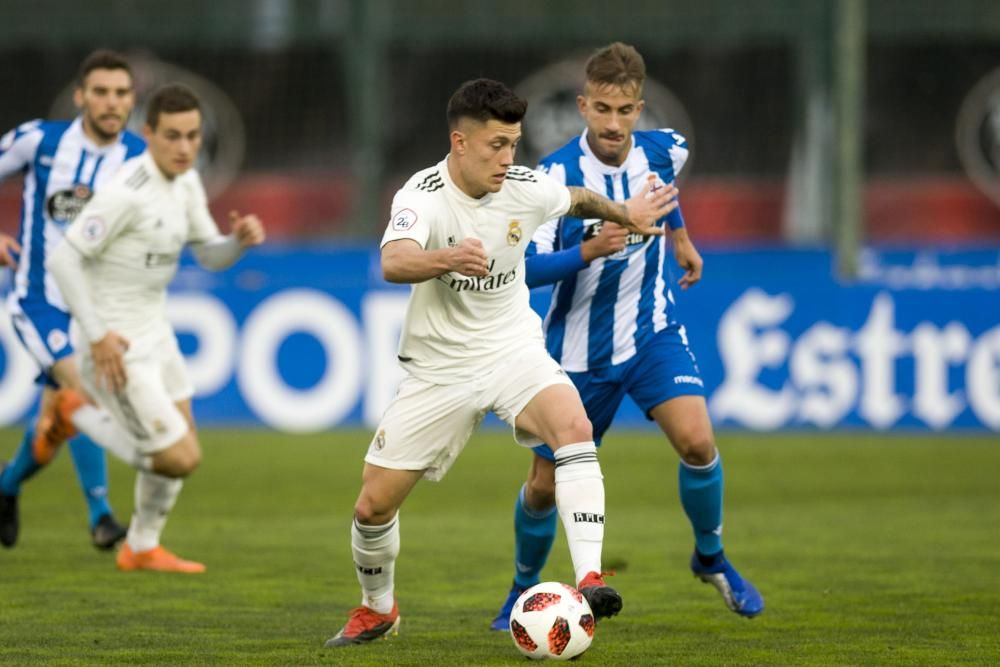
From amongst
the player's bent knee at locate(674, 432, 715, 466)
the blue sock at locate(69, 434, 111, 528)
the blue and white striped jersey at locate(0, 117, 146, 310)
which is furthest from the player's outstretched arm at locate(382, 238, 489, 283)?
the blue sock at locate(69, 434, 111, 528)

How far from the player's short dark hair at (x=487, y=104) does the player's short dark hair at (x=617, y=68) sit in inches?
31.4

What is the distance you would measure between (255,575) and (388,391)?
6782 mm

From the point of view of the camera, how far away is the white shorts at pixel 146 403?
8.09 meters

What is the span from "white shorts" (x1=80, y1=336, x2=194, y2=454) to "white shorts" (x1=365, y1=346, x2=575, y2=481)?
6.73ft

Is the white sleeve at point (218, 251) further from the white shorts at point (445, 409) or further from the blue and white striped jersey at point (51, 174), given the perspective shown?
the white shorts at point (445, 409)

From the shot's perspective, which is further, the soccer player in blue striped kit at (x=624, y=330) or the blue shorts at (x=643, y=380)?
the blue shorts at (x=643, y=380)

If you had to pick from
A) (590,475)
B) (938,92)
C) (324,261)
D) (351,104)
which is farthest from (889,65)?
(590,475)

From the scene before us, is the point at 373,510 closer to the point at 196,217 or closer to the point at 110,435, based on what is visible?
the point at 110,435

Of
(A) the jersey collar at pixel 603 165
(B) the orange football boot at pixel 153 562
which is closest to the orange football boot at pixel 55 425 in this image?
(B) the orange football boot at pixel 153 562

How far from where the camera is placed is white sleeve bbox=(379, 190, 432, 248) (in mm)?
6004

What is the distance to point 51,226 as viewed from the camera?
9.08 meters

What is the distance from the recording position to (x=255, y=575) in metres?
8.25

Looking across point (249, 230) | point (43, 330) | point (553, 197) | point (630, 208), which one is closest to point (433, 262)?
point (553, 197)

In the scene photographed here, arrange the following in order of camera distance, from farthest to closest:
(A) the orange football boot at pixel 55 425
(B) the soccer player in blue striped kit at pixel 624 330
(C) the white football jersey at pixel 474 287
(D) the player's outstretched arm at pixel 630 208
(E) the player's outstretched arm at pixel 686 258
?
(A) the orange football boot at pixel 55 425, (E) the player's outstretched arm at pixel 686 258, (B) the soccer player in blue striped kit at pixel 624 330, (D) the player's outstretched arm at pixel 630 208, (C) the white football jersey at pixel 474 287
